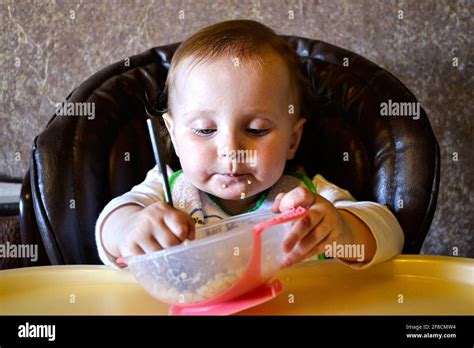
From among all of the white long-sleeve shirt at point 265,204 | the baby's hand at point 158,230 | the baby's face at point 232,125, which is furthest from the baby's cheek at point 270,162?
the baby's hand at point 158,230

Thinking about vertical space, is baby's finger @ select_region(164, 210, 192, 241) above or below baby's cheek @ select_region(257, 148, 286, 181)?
below

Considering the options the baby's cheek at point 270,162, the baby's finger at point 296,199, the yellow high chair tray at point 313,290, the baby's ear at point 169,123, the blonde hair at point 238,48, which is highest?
the blonde hair at point 238,48

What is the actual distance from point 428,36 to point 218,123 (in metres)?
0.76

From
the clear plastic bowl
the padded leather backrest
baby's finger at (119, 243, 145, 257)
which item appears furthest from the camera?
the padded leather backrest

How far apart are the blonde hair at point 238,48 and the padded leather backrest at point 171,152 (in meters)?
0.09

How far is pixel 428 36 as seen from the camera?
153cm

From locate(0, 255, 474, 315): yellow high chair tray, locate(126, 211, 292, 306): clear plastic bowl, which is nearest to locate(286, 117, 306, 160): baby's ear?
locate(0, 255, 474, 315): yellow high chair tray

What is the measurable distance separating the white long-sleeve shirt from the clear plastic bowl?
244 millimetres

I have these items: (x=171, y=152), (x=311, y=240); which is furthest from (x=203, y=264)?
(x=171, y=152)

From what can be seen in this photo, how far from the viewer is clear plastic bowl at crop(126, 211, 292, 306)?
0.69 metres

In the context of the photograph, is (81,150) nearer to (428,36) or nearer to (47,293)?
(47,293)

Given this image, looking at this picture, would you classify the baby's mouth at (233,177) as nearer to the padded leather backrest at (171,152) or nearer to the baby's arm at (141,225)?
the baby's arm at (141,225)

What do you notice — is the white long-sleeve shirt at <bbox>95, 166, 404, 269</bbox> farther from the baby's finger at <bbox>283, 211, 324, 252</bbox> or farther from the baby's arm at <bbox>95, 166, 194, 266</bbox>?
the baby's finger at <bbox>283, 211, 324, 252</bbox>

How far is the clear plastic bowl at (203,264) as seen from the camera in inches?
27.1
